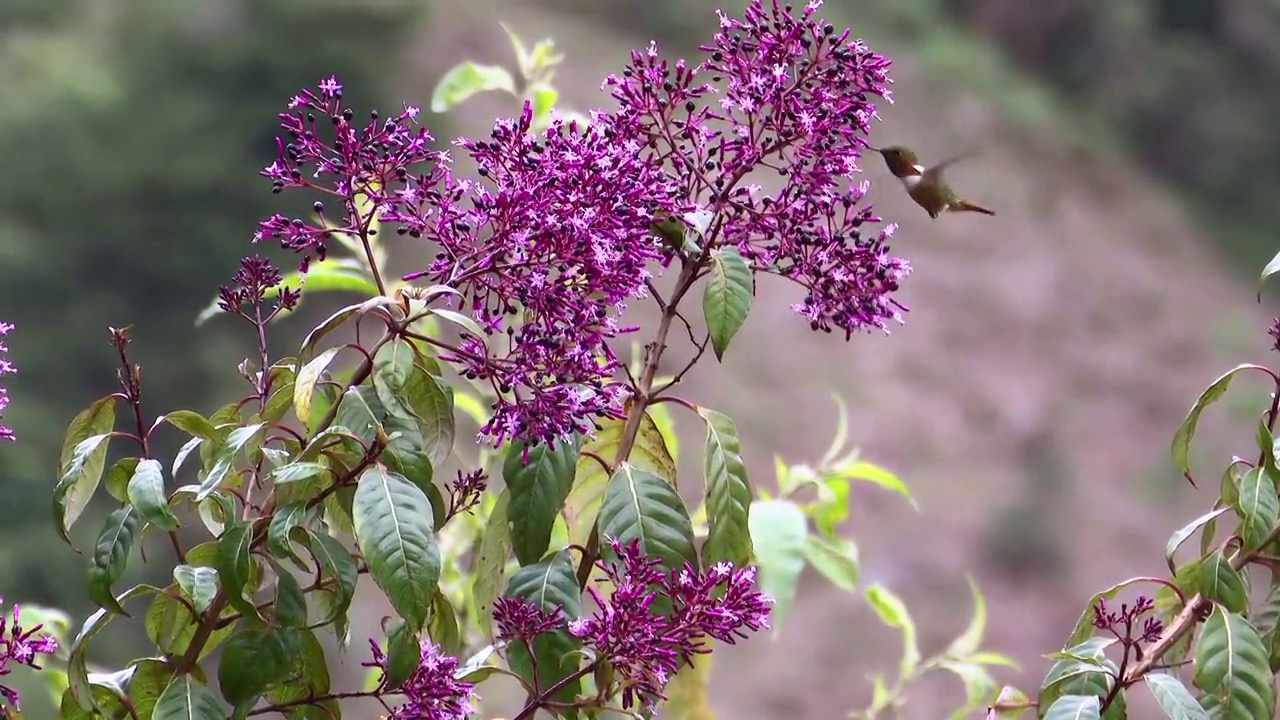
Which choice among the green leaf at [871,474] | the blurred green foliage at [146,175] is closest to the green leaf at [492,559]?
the green leaf at [871,474]

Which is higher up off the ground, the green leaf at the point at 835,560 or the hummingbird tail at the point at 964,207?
the hummingbird tail at the point at 964,207

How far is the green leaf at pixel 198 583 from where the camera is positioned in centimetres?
42

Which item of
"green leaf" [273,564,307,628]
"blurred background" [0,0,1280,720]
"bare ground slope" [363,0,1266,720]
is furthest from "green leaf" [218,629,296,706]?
"bare ground slope" [363,0,1266,720]

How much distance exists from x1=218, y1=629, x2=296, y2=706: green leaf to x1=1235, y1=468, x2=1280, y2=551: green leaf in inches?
14.3

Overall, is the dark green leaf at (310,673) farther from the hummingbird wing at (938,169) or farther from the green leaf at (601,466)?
the hummingbird wing at (938,169)

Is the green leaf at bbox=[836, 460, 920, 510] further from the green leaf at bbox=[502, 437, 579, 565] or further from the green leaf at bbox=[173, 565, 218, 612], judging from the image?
the green leaf at bbox=[173, 565, 218, 612]

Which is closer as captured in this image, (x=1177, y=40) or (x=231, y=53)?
(x=231, y=53)

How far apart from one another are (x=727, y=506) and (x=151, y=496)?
0.68 feet

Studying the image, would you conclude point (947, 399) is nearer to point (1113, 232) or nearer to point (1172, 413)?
point (1172, 413)

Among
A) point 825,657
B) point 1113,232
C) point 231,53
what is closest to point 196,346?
point 231,53

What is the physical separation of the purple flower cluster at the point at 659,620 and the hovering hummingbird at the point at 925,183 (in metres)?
0.33

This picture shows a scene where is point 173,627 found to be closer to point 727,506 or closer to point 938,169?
point 727,506

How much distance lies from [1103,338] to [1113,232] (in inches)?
38.8

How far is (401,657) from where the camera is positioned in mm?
422
